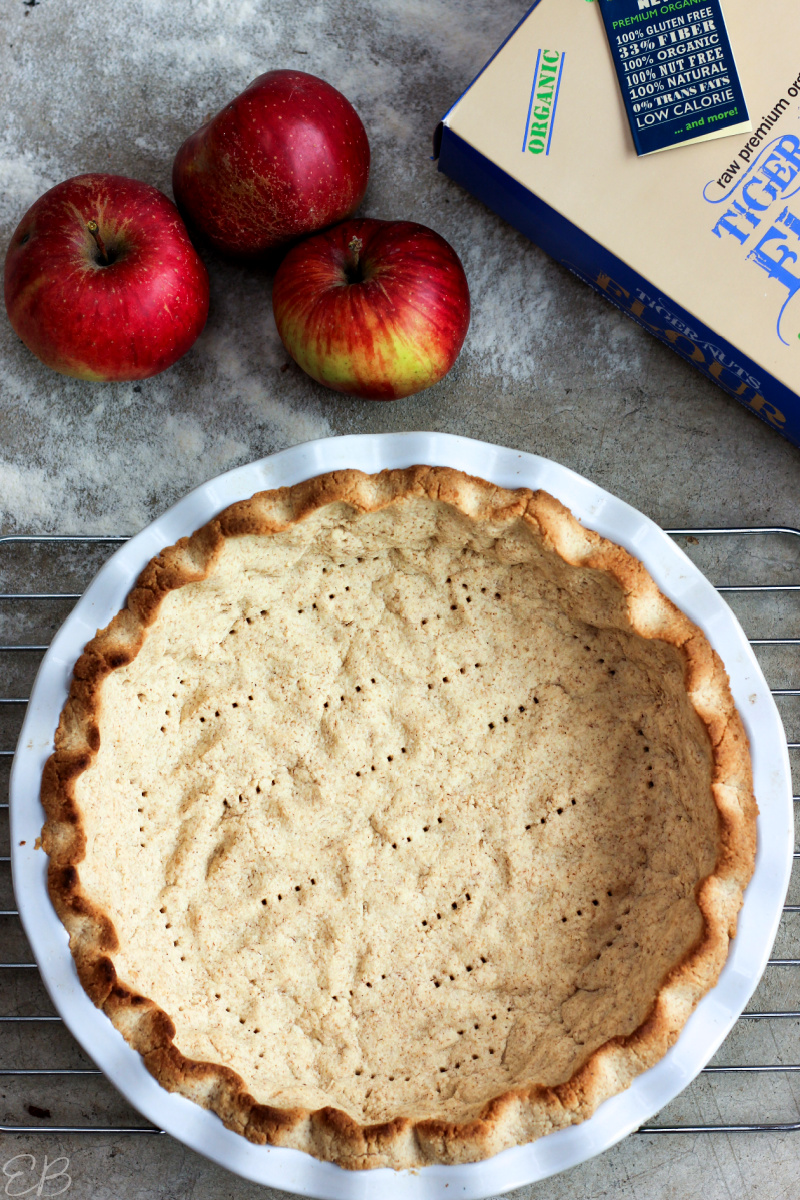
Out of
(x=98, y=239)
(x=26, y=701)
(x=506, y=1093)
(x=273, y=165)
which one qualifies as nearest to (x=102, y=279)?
(x=98, y=239)

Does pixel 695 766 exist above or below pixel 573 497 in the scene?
below

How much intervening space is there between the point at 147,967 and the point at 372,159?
1.22 m

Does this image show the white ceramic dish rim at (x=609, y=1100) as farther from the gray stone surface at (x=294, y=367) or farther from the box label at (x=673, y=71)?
the box label at (x=673, y=71)

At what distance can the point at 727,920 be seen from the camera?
1031 mm

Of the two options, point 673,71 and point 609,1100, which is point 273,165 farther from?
point 609,1100

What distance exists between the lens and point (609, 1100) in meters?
1.03

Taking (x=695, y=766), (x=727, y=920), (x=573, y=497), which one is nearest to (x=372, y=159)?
(x=573, y=497)

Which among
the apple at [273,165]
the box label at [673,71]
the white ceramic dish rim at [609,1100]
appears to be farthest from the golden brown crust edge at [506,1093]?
the box label at [673,71]

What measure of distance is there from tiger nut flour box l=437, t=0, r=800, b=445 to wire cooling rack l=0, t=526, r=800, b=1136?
26 cm

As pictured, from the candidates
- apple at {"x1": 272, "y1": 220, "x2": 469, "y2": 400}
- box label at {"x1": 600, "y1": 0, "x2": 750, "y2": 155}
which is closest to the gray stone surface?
apple at {"x1": 272, "y1": 220, "x2": 469, "y2": 400}

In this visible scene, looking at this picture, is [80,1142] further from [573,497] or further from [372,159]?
[372,159]

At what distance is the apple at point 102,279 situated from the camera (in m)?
1.17

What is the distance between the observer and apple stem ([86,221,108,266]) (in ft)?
3.88

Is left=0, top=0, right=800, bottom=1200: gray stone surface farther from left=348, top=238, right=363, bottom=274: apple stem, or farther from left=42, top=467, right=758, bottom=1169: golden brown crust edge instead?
left=42, top=467, right=758, bottom=1169: golden brown crust edge
